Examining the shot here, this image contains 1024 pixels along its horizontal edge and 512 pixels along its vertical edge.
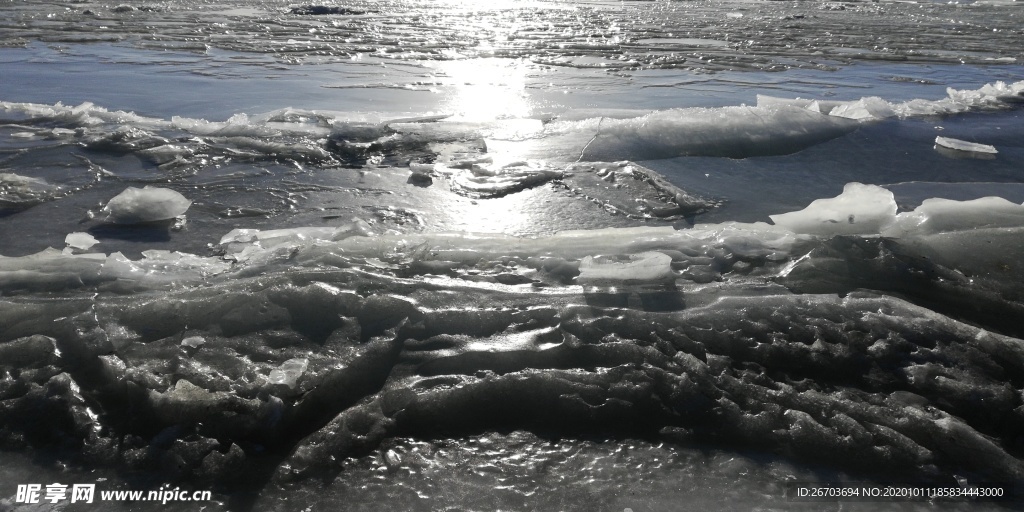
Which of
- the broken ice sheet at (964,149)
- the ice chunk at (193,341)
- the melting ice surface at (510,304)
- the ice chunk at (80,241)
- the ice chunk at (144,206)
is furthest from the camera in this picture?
the broken ice sheet at (964,149)

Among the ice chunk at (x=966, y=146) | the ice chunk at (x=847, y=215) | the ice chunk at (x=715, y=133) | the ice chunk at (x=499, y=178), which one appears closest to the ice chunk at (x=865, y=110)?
the ice chunk at (x=715, y=133)

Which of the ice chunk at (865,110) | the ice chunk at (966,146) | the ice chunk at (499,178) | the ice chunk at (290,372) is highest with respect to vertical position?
the ice chunk at (865,110)

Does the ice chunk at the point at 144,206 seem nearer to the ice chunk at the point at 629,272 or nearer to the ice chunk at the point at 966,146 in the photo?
the ice chunk at the point at 629,272

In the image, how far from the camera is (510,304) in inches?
84.1

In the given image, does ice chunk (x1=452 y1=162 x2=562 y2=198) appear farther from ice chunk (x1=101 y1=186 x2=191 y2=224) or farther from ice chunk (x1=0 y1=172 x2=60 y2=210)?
ice chunk (x1=0 y1=172 x2=60 y2=210)

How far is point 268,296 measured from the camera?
6.88ft

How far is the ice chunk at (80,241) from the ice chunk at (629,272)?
6.16ft

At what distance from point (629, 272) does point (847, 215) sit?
1.10 meters

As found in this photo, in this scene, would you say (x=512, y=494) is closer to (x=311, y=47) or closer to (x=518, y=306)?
(x=518, y=306)

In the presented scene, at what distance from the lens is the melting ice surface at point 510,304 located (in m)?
1.59

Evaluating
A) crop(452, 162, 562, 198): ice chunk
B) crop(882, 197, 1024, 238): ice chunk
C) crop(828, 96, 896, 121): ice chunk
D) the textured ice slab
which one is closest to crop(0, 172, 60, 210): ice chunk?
crop(452, 162, 562, 198): ice chunk

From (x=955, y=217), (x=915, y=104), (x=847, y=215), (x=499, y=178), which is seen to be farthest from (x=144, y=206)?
(x=915, y=104)

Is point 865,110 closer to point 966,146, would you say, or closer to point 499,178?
point 966,146

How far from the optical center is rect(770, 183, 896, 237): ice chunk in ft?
8.68
